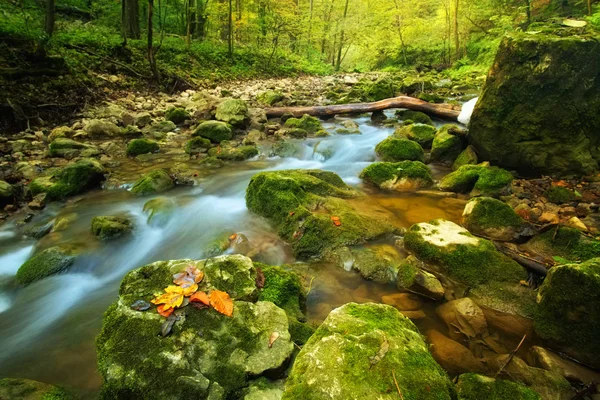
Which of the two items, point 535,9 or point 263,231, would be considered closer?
point 263,231

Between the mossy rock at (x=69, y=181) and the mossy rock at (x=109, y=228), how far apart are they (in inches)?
56.5

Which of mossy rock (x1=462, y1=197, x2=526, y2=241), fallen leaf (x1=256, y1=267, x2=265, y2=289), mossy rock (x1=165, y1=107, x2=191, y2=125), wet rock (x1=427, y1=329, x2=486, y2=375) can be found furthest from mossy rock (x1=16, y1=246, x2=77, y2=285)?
mossy rock (x1=165, y1=107, x2=191, y2=125)

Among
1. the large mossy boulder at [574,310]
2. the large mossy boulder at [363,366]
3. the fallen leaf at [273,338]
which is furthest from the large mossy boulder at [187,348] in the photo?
the large mossy boulder at [574,310]

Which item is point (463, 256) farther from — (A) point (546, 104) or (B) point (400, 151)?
(B) point (400, 151)

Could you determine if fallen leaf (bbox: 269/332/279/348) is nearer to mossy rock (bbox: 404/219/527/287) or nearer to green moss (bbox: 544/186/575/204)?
mossy rock (bbox: 404/219/527/287)

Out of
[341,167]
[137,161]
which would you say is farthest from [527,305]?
[137,161]

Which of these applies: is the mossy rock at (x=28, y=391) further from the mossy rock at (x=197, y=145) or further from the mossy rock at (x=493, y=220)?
the mossy rock at (x=197, y=145)

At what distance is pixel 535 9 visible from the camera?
2214 centimetres

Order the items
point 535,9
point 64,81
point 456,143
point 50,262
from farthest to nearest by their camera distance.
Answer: point 535,9, point 64,81, point 456,143, point 50,262

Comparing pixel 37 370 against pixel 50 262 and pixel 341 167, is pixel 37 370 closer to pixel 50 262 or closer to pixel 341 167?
pixel 50 262

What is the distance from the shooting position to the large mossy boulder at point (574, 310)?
2.54 m

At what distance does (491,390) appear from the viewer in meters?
2.12

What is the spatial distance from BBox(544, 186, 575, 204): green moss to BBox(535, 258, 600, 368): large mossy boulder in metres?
2.81

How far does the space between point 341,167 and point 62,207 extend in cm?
553
